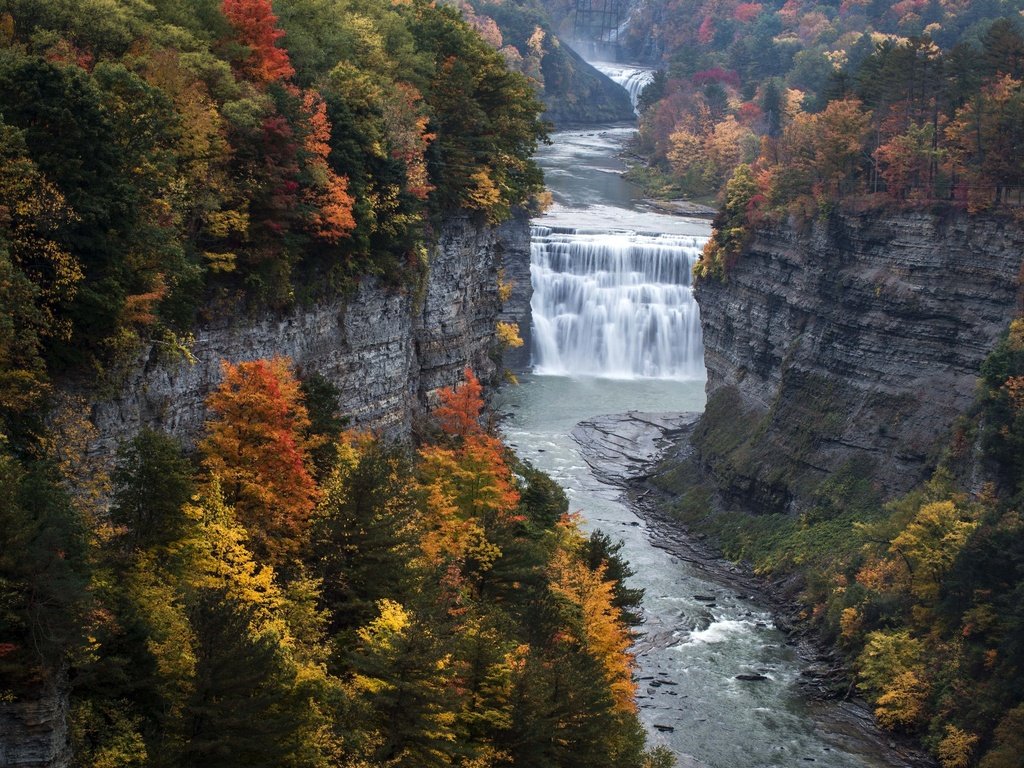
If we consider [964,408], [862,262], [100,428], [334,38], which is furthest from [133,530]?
[862,262]

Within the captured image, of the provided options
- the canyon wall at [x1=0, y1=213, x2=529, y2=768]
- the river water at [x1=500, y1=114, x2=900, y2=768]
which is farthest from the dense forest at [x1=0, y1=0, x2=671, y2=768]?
the river water at [x1=500, y1=114, x2=900, y2=768]

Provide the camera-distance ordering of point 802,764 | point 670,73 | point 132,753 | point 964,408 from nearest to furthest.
Answer: point 132,753 → point 802,764 → point 964,408 → point 670,73

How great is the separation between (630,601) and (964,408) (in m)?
28.1

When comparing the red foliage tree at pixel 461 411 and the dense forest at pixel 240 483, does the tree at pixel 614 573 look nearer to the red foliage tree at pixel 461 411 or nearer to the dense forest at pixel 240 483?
the dense forest at pixel 240 483

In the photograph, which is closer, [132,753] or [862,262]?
[132,753]

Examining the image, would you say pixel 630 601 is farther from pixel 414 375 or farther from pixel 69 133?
pixel 69 133

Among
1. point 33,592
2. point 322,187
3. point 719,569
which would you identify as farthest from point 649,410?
point 33,592

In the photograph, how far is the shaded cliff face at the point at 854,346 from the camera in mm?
79625

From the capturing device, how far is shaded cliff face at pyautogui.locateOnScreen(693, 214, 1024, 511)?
79625mm

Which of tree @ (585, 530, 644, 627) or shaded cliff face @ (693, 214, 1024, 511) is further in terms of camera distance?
shaded cliff face @ (693, 214, 1024, 511)

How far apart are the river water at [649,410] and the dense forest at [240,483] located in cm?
842

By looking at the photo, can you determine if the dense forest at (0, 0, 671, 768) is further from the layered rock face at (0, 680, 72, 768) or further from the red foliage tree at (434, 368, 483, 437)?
the red foliage tree at (434, 368, 483, 437)

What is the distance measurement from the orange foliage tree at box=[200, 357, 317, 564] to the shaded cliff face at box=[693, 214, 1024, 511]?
46.4 m

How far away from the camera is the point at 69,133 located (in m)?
36.8
